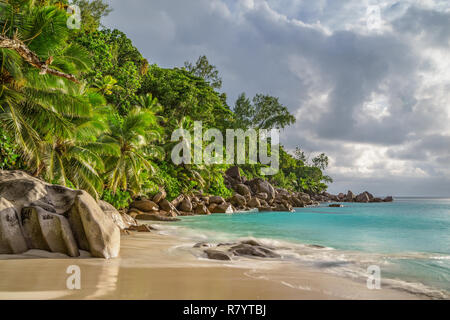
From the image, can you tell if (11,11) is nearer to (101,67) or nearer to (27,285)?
(27,285)

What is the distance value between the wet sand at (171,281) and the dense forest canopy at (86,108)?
3.67 meters

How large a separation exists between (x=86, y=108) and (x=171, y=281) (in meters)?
7.42

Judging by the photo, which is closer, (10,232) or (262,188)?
(10,232)

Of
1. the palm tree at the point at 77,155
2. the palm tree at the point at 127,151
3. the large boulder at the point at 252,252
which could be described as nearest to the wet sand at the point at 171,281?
the large boulder at the point at 252,252

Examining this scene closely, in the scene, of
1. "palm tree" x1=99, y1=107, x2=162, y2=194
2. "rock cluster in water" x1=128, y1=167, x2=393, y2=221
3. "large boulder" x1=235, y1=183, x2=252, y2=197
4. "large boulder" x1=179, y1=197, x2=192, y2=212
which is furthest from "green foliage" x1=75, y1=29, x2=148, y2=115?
"large boulder" x1=235, y1=183, x2=252, y2=197

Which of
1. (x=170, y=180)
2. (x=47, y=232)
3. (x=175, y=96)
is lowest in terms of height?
(x=47, y=232)

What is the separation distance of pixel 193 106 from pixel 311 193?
3771 centimetres

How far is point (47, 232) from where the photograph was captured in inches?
216

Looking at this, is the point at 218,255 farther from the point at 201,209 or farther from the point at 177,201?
the point at 177,201

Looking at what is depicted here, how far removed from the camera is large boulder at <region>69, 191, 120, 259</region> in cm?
553

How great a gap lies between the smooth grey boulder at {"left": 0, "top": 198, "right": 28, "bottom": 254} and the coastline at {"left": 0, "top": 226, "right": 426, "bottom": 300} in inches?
12.5

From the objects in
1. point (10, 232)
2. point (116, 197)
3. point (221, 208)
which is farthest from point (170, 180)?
point (10, 232)

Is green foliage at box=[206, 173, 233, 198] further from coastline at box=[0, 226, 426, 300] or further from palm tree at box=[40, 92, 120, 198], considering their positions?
coastline at box=[0, 226, 426, 300]
